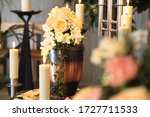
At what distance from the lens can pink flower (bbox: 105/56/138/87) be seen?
0.35 m

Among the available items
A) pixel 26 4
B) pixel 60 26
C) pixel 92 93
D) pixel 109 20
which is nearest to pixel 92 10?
pixel 26 4

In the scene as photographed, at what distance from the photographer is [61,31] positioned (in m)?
0.74

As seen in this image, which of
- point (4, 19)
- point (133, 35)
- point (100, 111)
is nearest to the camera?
point (133, 35)

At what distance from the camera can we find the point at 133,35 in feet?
1.19

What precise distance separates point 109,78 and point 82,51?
0.39 m

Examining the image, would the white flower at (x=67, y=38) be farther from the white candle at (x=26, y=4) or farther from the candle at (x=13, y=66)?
the white candle at (x=26, y=4)

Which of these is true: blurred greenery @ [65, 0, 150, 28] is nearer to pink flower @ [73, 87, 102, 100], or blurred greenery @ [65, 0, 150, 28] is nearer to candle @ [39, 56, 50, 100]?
candle @ [39, 56, 50, 100]

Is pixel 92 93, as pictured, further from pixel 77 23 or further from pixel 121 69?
pixel 77 23

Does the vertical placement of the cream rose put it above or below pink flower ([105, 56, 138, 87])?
above

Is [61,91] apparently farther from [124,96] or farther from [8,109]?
[124,96]

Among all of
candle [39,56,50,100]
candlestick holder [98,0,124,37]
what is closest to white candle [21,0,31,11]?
candlestick holder [98,0,124,37]

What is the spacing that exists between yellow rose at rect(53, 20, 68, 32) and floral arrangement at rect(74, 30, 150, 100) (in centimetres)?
38

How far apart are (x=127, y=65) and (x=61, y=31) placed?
400 mm

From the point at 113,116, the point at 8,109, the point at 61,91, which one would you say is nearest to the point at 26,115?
the point at 8,109
